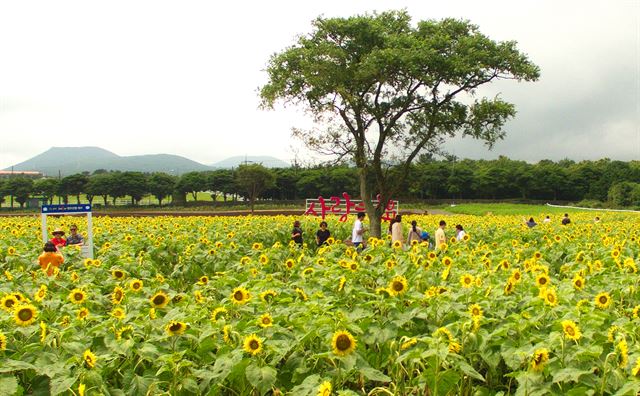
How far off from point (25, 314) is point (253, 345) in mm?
1605

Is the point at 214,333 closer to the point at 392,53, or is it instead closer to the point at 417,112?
the point at 392,53

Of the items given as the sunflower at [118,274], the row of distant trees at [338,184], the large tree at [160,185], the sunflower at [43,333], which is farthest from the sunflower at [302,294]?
the large tree at [160,185]

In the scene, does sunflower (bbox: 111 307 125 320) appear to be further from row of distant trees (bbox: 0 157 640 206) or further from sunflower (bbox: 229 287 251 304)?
row of distant trees (bbox: 0 157 640 206)

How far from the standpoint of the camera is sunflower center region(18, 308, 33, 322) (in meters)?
3.36

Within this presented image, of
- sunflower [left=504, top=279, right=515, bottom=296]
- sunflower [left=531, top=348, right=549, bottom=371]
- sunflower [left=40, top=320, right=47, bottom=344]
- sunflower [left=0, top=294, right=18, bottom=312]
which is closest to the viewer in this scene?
sunflower [left=531, top=348, right=549, bottom=371]

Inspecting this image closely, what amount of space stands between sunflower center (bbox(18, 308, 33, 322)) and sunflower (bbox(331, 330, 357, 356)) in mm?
2011

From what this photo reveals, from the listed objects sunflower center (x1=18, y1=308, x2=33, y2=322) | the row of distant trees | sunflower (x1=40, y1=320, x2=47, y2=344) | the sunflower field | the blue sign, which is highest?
the row of distant trees

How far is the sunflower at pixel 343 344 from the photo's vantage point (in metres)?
2.84

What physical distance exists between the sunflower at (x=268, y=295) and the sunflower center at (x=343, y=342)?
4.60ft

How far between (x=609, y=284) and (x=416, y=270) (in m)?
1.92

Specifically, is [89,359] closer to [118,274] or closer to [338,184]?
[118,274]

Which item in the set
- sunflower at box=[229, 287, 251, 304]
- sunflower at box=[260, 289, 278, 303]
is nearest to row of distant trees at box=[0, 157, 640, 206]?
sunflower at box=[260, 289, 278, 303]

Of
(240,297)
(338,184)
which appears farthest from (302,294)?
(338,184)

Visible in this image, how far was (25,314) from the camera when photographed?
338cm
